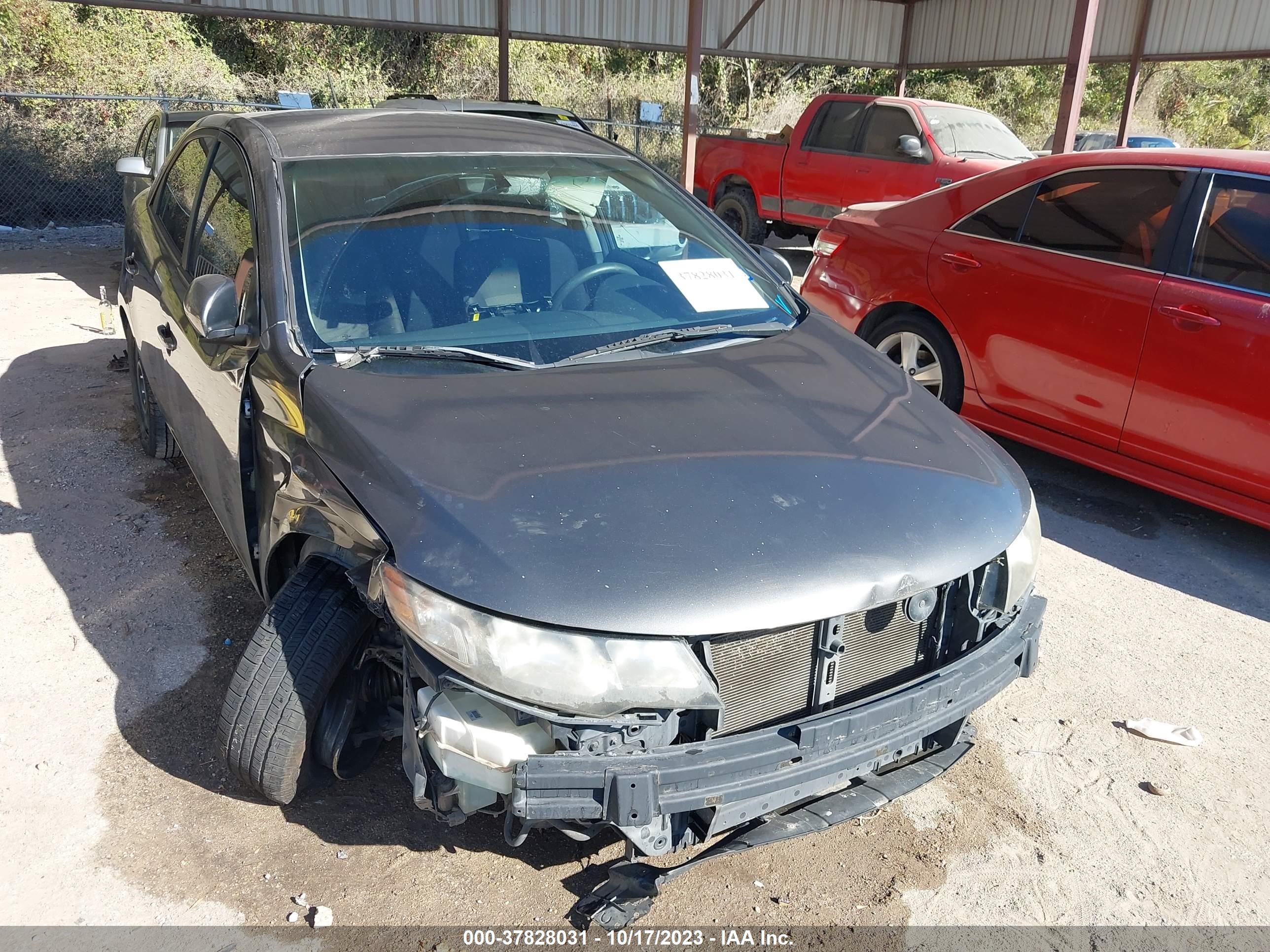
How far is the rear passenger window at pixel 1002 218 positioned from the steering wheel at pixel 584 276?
8.67 feet

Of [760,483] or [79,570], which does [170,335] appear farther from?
[760,483]

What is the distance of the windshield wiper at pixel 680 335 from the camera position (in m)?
2.88

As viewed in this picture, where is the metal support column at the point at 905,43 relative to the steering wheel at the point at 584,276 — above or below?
above

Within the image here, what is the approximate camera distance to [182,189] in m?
4.11

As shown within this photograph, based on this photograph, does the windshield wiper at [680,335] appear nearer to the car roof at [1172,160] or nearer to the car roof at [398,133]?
the car roof at [398,133]

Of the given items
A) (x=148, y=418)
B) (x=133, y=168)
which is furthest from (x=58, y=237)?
(x=148, y=418)

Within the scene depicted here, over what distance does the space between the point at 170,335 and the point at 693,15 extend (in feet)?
28.9

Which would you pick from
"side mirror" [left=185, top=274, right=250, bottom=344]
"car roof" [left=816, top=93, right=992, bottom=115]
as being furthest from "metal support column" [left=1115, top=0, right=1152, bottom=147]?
"side mirror" [left=185, top=274, right=250, bottom=344]

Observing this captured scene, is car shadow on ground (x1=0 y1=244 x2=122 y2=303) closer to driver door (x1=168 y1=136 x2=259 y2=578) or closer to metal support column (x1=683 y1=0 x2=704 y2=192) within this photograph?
driver door (x1=168 y1=136 x2=259 y2=578)

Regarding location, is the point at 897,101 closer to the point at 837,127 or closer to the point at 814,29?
the point at 837,127

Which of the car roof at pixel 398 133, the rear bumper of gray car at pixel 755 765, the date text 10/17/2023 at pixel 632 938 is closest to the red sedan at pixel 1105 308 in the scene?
the car roof at pixel 398 133

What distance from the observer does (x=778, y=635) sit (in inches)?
85.1

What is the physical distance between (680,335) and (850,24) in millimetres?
14962

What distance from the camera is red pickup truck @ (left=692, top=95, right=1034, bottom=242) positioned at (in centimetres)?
998
